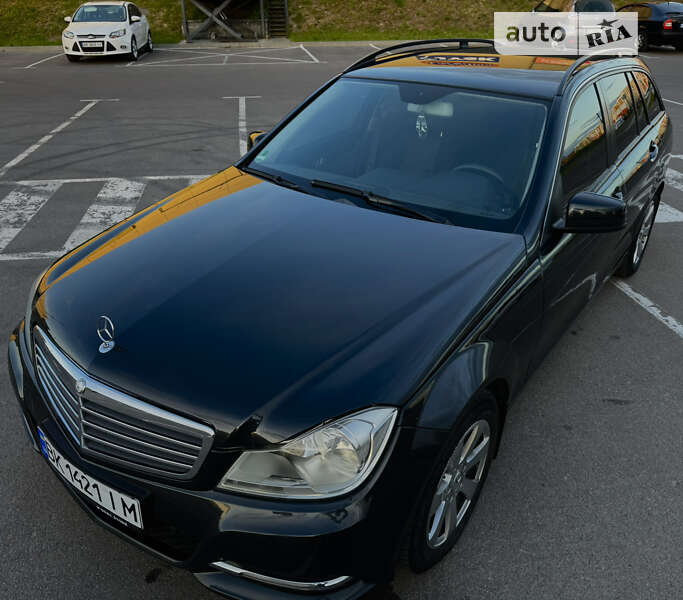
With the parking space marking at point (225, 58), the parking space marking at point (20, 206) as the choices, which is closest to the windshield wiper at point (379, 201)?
the parking space marking at point (20, 206)

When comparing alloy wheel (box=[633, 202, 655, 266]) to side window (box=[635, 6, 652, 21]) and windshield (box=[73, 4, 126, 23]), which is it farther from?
side window (box=[635, 6, 652, 21])

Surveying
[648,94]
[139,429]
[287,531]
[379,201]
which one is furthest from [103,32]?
[287,531]

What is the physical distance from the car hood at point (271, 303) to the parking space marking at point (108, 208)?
296 centimetres

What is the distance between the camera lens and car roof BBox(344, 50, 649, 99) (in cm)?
349

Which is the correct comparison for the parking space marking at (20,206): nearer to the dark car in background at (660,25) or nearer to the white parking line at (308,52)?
the white parking line at (308,52)

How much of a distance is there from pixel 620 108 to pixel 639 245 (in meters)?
1.48

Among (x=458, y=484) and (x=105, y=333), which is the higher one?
(x=105, y=333)

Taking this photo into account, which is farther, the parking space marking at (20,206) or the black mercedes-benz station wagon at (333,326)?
the parking space marking at (20,206)

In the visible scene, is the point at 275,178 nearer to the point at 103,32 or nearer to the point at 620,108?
the point at 620,108

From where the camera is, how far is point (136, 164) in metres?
8.27

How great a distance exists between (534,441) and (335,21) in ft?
84.9

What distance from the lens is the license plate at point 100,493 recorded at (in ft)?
7.15

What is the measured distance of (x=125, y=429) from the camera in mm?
2178

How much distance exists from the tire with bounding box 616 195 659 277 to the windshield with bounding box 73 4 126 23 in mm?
18193
